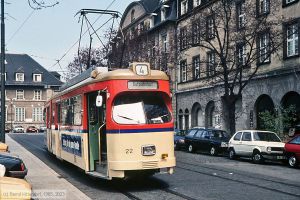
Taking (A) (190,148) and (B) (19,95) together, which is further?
(B) (19,95)

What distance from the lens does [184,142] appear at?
2792 cm

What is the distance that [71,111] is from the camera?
14891mm

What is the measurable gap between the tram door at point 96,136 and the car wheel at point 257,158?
390 inches

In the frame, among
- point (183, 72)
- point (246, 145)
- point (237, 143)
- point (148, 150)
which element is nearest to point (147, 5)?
point (183, 72)

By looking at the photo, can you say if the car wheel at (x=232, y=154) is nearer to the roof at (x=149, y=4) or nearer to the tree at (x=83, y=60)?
the tree at (x=83, y=60)

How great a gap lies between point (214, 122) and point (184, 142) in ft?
29.4

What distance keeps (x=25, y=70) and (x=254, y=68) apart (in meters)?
66.0

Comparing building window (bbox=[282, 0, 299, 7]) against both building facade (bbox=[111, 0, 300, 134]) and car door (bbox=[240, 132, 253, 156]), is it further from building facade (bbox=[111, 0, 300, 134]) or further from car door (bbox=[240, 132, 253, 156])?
car door (bbox=[240, 132, 253, 156])

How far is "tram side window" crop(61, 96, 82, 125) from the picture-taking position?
1366cm

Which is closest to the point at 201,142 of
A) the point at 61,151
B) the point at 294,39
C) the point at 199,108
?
the point at 294,39

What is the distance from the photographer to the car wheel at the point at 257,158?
2000cm

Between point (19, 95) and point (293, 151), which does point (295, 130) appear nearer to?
point (293, 151)

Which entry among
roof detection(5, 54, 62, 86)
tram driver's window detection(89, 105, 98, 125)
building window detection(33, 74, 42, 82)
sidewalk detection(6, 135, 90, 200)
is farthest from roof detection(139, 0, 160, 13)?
building window detection(33, 74, 42, 82)

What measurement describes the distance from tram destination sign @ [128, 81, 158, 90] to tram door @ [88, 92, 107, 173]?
994mm
